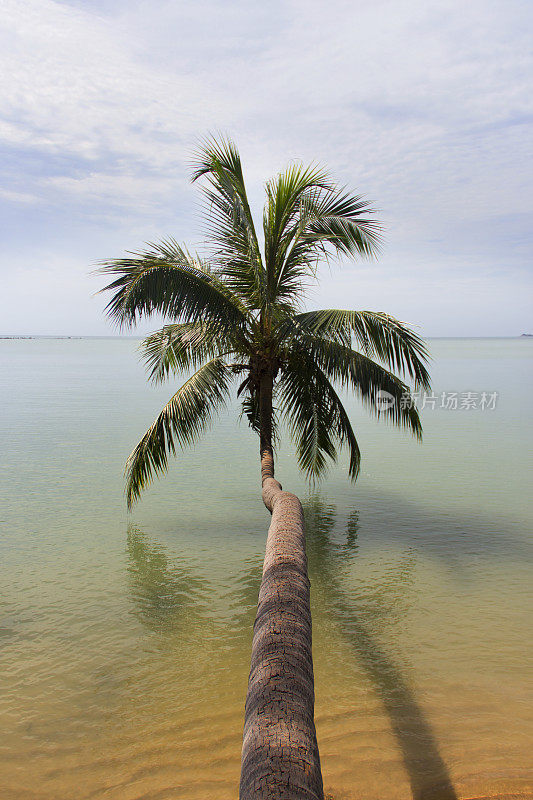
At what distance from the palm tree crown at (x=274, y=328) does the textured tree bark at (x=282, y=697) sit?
5141 mm

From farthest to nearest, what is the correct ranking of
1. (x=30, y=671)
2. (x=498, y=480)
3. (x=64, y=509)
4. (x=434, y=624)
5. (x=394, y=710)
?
(x=498, y=480) < (x=64, y=509) < (x=434, y=624) < (x=30, y=671) < (x=394, y=710)

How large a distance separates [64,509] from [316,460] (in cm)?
538

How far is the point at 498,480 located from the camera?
1412cm

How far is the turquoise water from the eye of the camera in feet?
14.5

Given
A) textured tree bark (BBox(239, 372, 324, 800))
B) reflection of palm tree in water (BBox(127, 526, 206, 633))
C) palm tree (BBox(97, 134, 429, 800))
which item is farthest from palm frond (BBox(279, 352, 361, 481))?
textured tree bark (BBox(239, 372, 324, 800))

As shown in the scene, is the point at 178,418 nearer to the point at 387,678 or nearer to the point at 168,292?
the point at 168,292

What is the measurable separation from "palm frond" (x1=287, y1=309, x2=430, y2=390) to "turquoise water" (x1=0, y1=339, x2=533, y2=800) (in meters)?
3.26

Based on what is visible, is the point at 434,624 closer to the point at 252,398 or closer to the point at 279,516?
the point at 279,516

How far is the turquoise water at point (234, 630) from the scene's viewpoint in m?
4.43

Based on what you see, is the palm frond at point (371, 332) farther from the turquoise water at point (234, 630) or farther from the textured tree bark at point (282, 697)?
the textured tree bark at point (282, 697)

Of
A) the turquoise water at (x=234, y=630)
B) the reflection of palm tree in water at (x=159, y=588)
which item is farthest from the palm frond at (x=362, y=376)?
the reflection of palm tree in water at (x=159, y=588)

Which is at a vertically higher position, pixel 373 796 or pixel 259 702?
pixel 259 702

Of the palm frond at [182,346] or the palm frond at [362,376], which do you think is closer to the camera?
the palm frond at [362,376]

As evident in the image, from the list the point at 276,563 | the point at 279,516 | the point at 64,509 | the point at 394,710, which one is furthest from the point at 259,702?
the point at 64,509
